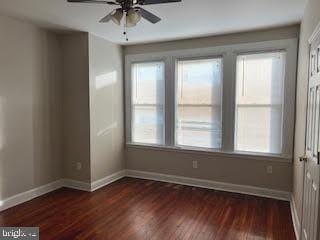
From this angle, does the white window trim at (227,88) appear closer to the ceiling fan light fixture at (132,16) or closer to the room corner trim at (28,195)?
the room corner trim at (28,195)

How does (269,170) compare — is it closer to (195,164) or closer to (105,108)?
(195,164)

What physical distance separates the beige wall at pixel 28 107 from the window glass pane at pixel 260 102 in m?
3.11

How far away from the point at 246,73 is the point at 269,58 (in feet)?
1.29

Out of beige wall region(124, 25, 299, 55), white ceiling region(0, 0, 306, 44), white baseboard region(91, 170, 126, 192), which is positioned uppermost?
white ceiling region(0, 0, 306, 44)

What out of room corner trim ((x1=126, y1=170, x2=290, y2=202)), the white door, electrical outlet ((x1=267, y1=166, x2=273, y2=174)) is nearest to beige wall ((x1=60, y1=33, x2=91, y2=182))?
room corner trim ((x1=126, y1=170, x2=290, y2=202))

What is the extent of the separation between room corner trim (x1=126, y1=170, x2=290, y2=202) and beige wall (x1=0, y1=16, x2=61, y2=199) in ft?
5.41

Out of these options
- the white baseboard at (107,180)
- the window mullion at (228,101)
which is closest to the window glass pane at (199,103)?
the window mullion at (228,101)

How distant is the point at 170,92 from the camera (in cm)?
443

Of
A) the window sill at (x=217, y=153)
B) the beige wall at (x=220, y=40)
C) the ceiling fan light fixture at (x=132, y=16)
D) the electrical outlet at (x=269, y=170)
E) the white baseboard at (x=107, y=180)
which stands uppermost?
the beige wall at (x=220, y=40)

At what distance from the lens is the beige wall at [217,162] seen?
3.67m

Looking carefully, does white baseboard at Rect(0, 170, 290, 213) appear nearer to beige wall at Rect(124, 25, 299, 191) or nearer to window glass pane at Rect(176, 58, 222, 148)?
beige wall at Rect(124, 25, 299, 191)

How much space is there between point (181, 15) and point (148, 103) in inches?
76.1

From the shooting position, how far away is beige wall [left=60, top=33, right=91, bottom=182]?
3945 mm

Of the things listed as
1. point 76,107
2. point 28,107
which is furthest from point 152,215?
point 28,107
